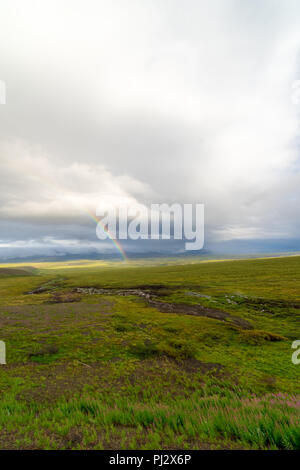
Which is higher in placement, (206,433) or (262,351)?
(206,433)

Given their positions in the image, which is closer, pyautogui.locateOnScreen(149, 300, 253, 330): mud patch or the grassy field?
the grassy field

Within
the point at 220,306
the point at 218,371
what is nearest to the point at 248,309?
the point at 220,306

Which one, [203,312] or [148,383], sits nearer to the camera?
[148,383]

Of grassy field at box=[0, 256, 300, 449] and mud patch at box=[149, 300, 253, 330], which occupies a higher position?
grassy field at box=[0, 256, 300, 449]

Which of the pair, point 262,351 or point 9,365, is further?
point 262,351

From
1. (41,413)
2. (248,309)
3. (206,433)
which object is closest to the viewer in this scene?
(206,433)

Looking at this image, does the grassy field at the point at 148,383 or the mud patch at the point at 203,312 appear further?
the mud patch at the point at 203,312

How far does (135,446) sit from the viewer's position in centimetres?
648

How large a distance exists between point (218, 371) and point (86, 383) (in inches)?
401

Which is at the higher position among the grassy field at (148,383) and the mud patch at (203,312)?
the grassy field at (148,383)

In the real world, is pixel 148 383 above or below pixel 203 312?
above

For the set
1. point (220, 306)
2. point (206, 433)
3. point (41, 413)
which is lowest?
point (220, 306)

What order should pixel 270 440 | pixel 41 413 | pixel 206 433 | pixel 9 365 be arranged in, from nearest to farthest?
1. pixel 270 440
2. pixel 206 433
3. pixel 41 413
4. pixel 9 365

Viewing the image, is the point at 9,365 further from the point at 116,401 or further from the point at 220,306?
the point at 220,306
